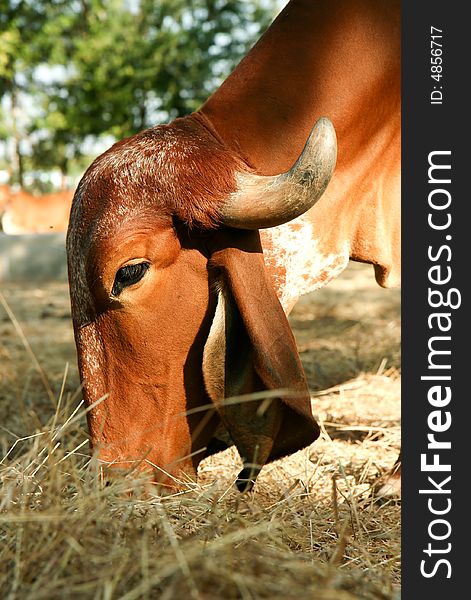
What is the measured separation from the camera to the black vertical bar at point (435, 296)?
84.5 inches

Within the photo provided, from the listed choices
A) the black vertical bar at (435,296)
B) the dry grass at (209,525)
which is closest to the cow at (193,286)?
the dry grass at (209,525)

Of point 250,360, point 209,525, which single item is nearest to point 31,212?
point 250,360

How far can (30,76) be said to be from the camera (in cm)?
1795

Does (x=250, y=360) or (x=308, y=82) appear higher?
(x=308, y=82)

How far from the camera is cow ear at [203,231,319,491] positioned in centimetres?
243

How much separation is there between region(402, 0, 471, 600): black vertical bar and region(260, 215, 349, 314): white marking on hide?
342mm

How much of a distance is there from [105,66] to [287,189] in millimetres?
15959

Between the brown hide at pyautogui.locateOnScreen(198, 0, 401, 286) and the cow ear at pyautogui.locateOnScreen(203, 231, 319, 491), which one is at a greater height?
the brown hide at pyautogui.locateOnScreen(198, 0, 401, 286)

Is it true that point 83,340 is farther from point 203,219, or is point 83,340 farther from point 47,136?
point 47,136

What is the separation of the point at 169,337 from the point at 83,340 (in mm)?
291

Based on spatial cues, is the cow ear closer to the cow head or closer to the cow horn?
the cow head

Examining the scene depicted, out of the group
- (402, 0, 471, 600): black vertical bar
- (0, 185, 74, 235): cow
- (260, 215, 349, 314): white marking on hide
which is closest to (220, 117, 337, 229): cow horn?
(260, 215, 349, 314): white marking on hide

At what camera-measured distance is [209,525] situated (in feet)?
6.34

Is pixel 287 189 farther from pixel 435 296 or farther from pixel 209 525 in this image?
pixel 209 525
